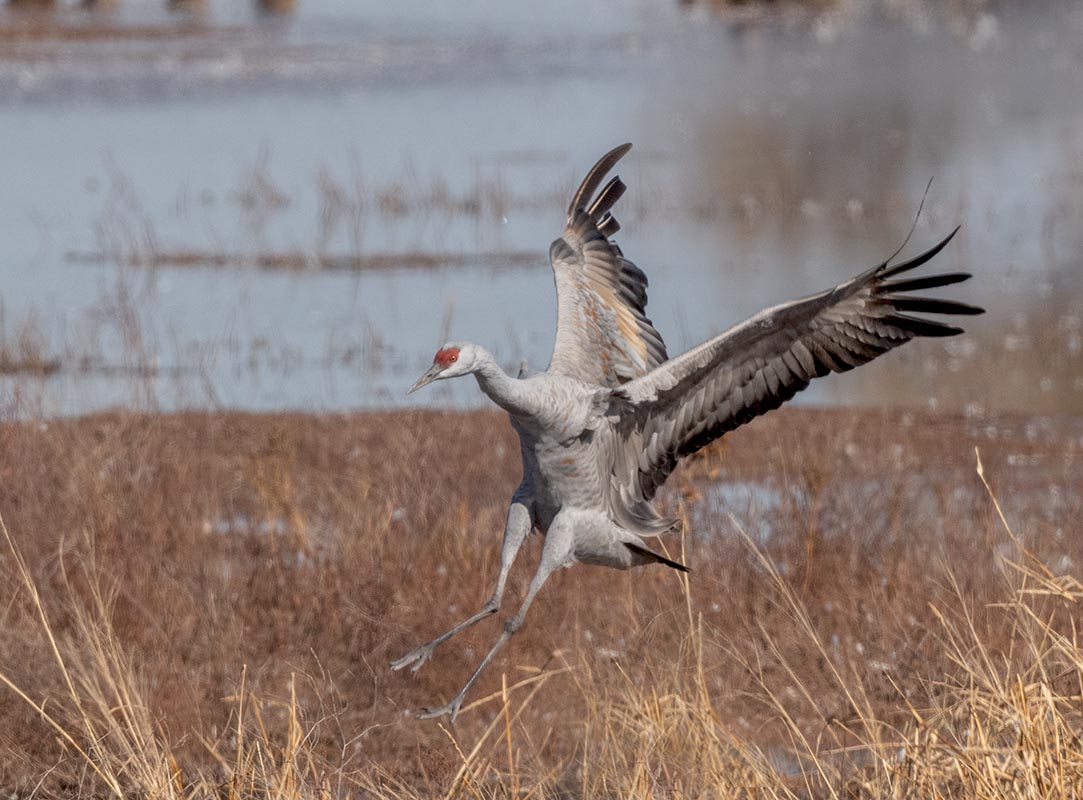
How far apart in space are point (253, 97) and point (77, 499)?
64.6 ft

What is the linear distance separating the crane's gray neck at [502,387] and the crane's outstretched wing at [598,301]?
54 centimetres

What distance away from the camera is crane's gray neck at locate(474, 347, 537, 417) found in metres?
4.18

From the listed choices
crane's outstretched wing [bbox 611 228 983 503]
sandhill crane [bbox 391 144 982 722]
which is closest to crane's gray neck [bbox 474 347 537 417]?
sandhill crane [bbox 391 144 982 722]

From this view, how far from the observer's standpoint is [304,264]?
14633mm

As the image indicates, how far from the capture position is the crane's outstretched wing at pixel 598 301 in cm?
510

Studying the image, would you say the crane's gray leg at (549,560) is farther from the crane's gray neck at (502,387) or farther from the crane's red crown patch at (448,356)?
the crane's red crown patch at (448,356)

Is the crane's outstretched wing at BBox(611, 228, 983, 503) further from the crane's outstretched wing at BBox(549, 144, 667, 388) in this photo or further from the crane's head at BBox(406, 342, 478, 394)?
the crane's head at BBox(406, 342, 478, 394)

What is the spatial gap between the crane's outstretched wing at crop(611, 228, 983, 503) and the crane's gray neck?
0.35 metres

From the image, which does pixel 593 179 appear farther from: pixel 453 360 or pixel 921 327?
pixel 453 360

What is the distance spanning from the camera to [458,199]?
17.2 m

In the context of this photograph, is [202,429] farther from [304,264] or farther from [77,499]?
[304,264]

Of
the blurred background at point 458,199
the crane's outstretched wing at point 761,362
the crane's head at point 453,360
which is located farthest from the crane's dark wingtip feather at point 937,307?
the blurred background at point 458,199

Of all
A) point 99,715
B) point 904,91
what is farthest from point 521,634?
point 904,91

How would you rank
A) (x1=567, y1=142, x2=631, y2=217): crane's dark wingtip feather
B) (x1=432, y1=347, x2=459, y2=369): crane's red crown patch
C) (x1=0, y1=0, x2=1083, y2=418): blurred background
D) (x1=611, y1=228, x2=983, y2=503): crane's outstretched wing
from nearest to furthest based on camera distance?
(x1=432, y1=347, x2=459, y2=369): crane's red crown patch
(x1=611, y1=228, x2=983, y2=503): crane's outstretched wing
(x1=567, y1=142, x2=631, y2=217): crane's dark wingtip feather
(x1=0, y1=0, x2=1083, y2=418): blurred background
